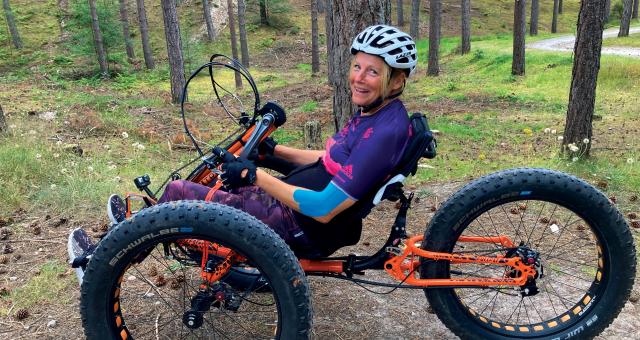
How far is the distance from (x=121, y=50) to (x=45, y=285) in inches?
949

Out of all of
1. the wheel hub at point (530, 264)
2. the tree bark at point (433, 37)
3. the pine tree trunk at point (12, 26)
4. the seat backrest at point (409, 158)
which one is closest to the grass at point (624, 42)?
the tree bark at point (433, 37)

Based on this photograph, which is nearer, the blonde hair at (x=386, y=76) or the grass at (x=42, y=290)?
the blonde hair at (x=386, y=76)

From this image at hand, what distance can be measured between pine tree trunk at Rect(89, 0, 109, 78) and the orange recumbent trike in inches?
798

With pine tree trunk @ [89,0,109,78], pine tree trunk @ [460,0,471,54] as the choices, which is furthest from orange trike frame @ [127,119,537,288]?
pine tree trunk @ [460,0,471,54]

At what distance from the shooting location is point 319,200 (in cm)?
251

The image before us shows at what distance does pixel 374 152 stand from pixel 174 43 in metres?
14.5

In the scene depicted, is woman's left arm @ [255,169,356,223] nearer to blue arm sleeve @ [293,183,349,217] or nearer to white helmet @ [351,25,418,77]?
blue arm sleeve @ [293,183,349,217]

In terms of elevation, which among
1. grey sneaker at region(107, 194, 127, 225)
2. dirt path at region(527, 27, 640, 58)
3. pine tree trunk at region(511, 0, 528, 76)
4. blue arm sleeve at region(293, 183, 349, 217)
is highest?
blue arm sleeve at region(293, 183, 349, 217)

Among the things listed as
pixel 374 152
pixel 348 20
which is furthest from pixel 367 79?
pixel 348 20

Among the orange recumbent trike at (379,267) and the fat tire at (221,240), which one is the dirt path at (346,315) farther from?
the fat tire at (221,240)

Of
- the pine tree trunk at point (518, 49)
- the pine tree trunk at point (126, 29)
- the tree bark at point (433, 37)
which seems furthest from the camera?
the pine tree trunk at point (126, 29)

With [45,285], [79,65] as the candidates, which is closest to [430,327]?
[45,285]

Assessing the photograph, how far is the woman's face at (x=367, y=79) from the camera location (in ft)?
8.61

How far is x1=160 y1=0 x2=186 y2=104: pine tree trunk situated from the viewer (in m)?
15.1
